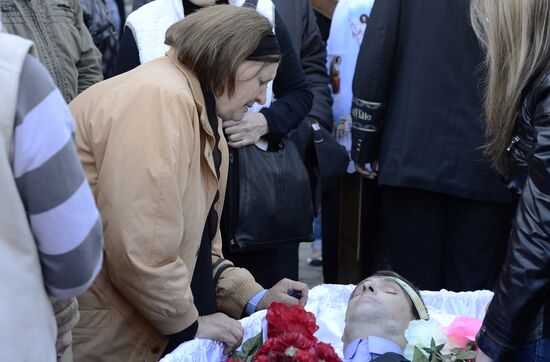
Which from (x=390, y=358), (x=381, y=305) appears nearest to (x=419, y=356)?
(x=390, y=358)

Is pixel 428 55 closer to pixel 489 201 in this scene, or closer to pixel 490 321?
pixel 489 201

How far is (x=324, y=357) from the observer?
2559 millimetres

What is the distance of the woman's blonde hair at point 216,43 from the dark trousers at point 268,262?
1.00 m

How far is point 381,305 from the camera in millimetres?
3137

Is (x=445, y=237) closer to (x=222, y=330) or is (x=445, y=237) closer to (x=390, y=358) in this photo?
(x=390, y=358)

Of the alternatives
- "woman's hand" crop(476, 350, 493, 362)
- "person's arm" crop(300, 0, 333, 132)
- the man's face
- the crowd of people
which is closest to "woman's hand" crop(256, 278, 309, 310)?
the crowd of people

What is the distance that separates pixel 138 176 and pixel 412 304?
1.27 m

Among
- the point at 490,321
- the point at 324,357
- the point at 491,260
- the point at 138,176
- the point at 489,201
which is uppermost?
the point at 138,176

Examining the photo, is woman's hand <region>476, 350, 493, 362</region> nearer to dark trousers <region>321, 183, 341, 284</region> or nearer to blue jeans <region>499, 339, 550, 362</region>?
blue jeans <region>499, 339, 550, 362</region>

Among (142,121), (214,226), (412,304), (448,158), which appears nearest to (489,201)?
(448,158)

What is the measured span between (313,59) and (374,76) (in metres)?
0.37

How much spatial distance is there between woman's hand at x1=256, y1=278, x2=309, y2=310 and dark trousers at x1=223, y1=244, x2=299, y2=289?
0.42m

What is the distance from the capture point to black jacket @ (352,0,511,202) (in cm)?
399

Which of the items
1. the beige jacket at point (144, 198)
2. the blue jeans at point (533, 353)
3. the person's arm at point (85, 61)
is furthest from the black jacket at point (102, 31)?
the blue jeans at point (533, 353)
